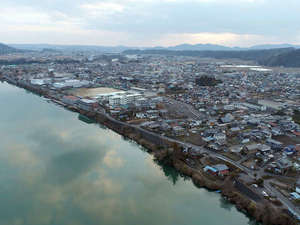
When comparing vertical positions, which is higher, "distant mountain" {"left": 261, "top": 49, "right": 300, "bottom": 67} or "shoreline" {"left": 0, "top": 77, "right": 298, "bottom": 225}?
"distant mountain" {"left": 261, "top": 49, "right": 300, "bottom": 67}

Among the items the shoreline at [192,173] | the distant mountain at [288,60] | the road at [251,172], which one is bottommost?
the shoreline at [192,173]

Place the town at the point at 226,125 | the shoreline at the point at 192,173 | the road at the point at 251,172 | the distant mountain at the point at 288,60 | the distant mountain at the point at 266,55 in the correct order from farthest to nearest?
the distant mountain at the point at 266,55, the distant mountain at the point at 288,60, the town at the point at 226,125, the road at the point at 251,172, the shoreline at the point at 192,173

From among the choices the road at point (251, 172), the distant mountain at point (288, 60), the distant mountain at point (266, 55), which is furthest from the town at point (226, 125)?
the distant mountain at point (266, 55)

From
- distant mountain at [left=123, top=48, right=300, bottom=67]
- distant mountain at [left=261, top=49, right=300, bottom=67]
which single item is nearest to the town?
distant mountain at [left=261, top=49, right=300, bottom=67]

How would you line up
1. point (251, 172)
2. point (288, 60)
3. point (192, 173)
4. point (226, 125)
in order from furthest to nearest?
point (288, 60), point (226, 125), point (192, 173), point (251, 172)

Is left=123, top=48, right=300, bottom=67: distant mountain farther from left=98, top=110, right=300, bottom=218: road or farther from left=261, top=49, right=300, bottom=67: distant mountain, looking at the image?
left=98, top=110, right=300, bottom=218: road

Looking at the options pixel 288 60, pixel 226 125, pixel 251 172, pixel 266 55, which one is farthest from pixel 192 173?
pixel 266 55

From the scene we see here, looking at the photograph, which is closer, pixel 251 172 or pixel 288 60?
pixel 251 172

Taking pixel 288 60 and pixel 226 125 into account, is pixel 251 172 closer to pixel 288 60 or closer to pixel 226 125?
pixel 226 125

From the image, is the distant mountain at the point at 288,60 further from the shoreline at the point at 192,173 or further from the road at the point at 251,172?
the road at the point at 251,172
